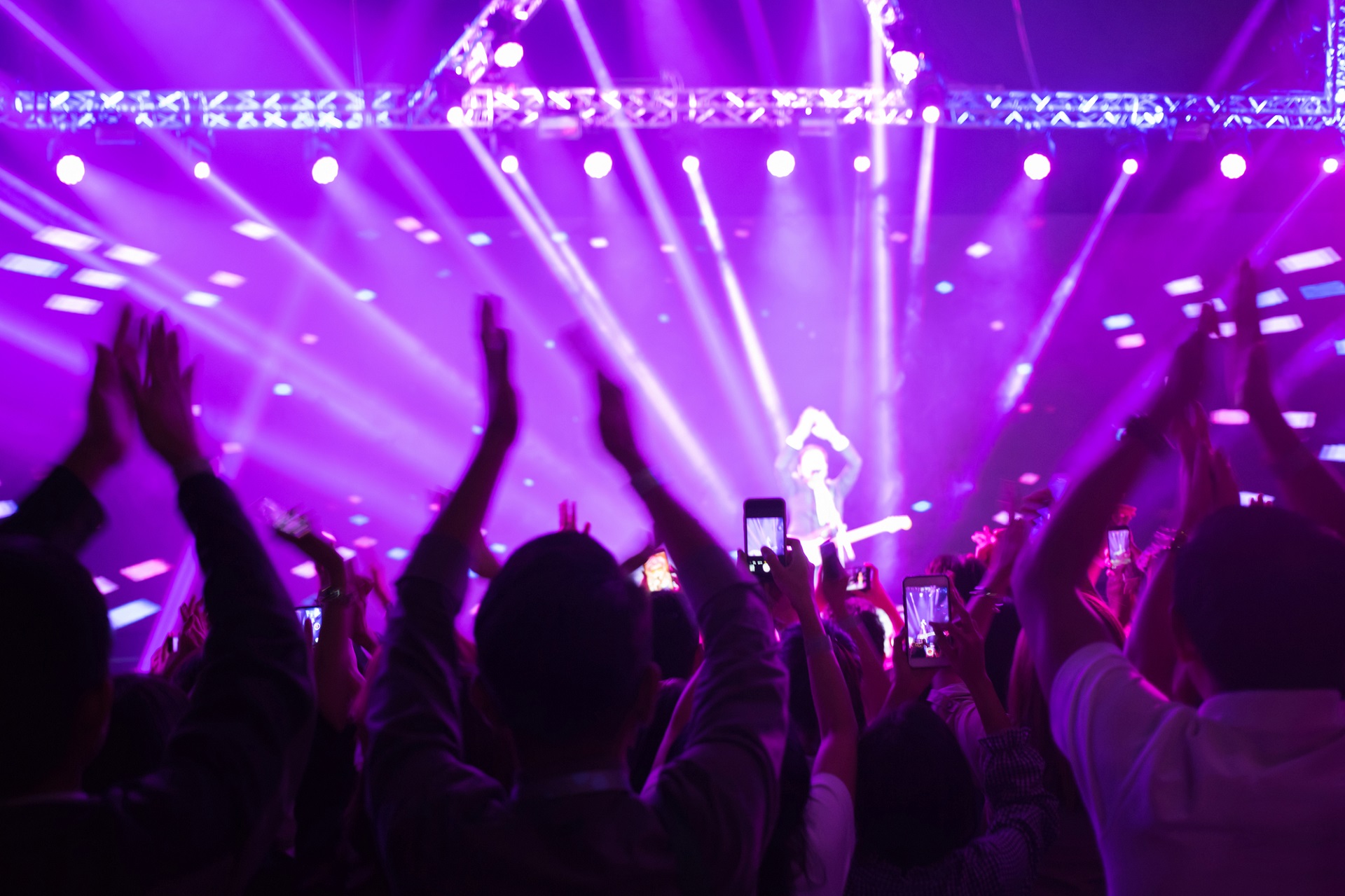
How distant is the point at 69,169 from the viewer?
5.84 metres

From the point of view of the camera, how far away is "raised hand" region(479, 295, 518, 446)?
99 cm

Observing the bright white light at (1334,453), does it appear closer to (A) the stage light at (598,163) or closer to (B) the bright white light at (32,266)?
(A) the stage light at (598,163)

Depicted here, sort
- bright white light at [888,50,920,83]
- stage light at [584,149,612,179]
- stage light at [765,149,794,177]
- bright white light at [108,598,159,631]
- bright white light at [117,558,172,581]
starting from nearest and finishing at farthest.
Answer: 1. bright white light at [888,50,920,83]
2. stage light at [584,149,612,179]
3. stage light at [765,149,794,177]
4. bright white light at [108,598,159,631]
5. bright white light at [117,558,172,581]

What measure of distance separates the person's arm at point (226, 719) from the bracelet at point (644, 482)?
391mm

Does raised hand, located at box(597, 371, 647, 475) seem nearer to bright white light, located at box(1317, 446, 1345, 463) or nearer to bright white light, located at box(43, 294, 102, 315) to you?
bright white light, located at box(43, 294, 102, 315)

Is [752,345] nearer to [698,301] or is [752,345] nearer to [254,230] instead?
[698,301]

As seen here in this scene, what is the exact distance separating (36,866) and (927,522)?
23.4 ft

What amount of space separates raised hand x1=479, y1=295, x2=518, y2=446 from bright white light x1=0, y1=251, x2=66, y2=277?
23.0 feet

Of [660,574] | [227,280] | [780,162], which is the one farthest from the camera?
[227,280]

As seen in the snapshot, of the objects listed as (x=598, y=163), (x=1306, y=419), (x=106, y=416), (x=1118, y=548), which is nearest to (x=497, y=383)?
(x=106, y=416)

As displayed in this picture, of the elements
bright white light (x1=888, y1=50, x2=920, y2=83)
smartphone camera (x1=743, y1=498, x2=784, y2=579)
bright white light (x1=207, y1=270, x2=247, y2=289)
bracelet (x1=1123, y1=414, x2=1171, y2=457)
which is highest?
bright white light (x1=888, y1=50, x2=920, y2=83)

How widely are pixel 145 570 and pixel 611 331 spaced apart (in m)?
4.01

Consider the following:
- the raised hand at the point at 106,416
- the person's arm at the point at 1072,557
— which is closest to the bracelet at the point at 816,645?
the person's arm at the point at 1072,557

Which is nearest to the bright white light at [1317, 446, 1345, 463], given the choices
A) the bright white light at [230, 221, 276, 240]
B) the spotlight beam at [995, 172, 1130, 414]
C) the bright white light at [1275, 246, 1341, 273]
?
the bright white light at [1275, 246, 1341, 273]
